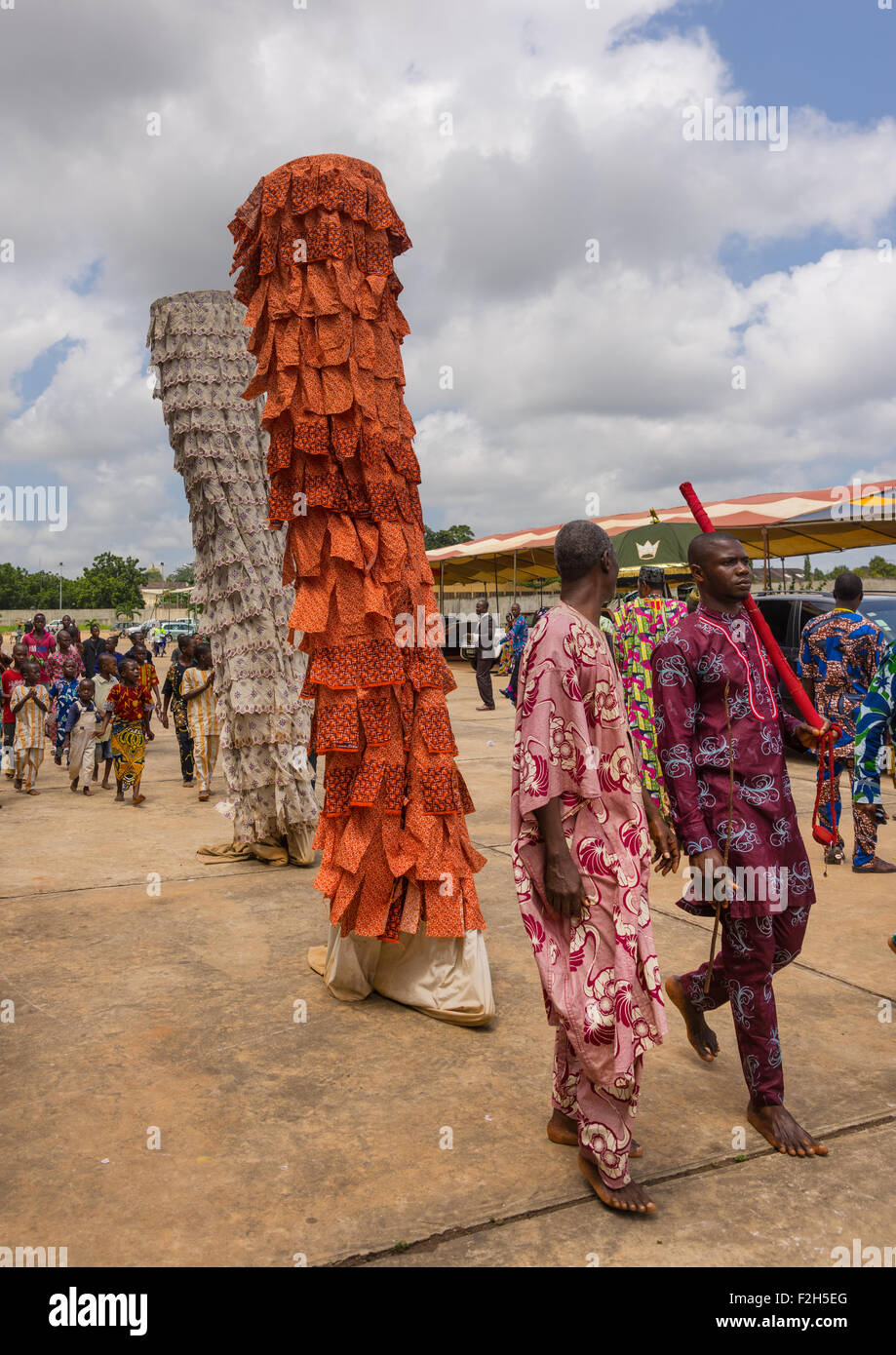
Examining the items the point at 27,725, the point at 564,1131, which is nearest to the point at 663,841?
the point at 564,1131

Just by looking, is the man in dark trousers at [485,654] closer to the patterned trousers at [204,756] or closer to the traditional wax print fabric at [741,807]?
the patterned trousers at [204,756]

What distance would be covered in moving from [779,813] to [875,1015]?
1.52 meters

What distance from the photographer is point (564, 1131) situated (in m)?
2.97

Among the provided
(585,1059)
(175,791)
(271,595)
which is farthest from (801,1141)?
(175,791)

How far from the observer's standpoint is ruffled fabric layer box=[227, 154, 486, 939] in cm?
408

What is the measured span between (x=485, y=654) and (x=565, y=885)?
14.1 meters

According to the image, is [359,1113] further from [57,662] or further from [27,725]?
[57,662]

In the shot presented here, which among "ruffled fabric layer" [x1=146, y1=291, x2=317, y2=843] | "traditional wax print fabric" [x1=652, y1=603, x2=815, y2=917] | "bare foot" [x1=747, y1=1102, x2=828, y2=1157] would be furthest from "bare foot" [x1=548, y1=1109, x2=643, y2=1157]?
"ruffled fabric layer" [x1=146, y1=291, x2=317, y2=843]

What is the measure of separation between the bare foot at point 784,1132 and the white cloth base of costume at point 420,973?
1.13m

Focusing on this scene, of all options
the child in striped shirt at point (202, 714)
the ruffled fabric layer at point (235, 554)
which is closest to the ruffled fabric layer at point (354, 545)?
the ruffled fabric layer at point (235, 554)

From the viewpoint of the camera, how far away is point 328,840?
4.21 metres

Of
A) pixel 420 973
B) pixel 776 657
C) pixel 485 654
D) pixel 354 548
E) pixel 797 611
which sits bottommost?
pixel 420 973

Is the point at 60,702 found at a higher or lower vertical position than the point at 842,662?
lower

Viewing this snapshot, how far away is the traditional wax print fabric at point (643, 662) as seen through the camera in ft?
22.9
